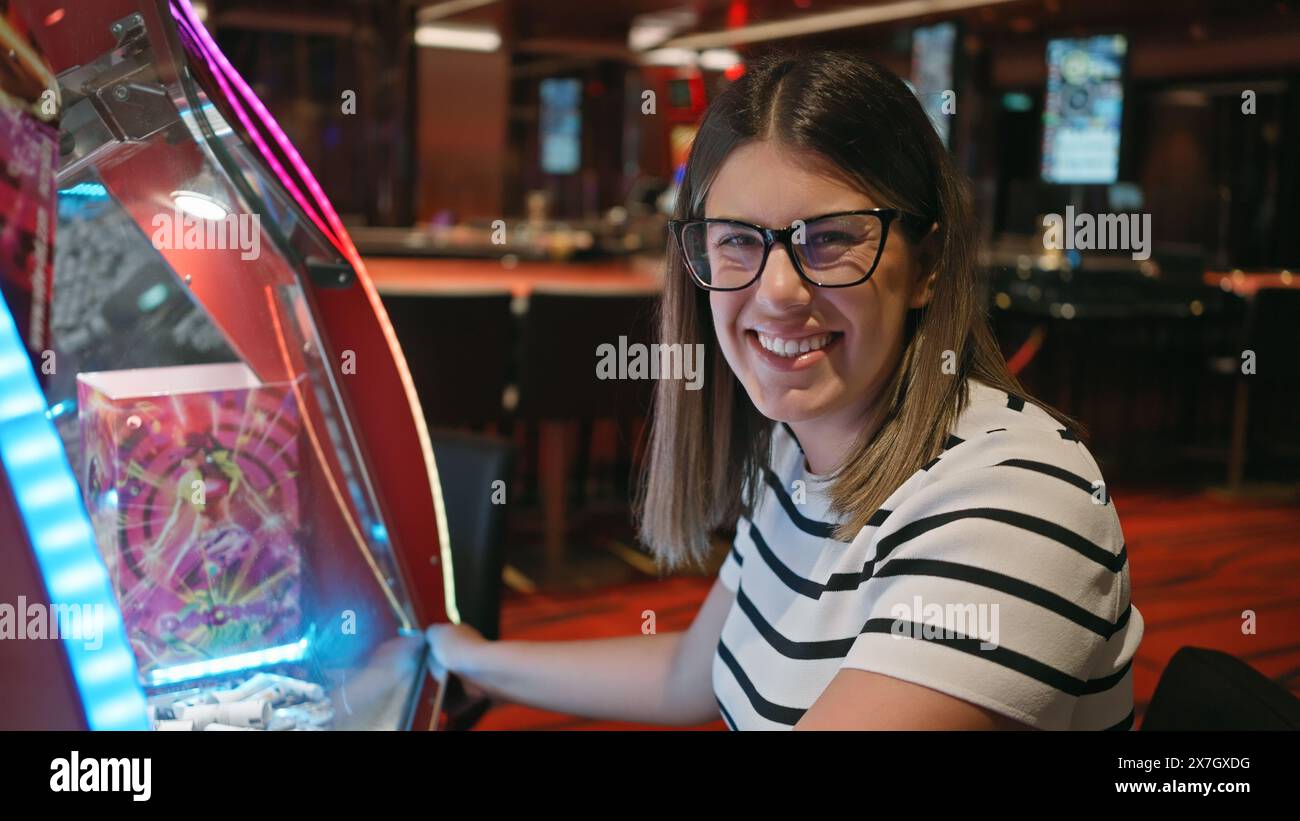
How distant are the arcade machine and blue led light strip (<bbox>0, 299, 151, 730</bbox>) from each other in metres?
0.03

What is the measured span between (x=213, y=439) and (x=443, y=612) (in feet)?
1.20

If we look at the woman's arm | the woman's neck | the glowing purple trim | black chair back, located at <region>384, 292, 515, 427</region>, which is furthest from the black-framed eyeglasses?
black chair back, located at <region>384, 292, 515, 427</region>

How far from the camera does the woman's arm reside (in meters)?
1.34

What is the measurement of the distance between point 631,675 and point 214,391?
0.65 meters

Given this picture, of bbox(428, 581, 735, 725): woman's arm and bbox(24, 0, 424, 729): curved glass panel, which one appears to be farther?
bbox(428, 581, 735, 725): woman's arm

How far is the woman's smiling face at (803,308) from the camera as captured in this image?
0.99 m

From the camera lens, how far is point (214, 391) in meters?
0.96

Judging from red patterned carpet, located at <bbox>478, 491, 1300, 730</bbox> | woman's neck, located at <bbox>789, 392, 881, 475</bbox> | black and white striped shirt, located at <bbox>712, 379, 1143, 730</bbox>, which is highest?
woman's neck, located at <bbox>789, 392, 881, 475</bbox>

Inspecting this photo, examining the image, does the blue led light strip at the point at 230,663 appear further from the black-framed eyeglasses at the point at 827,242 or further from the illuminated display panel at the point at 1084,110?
the illuminated display panel at the point at 1084,110

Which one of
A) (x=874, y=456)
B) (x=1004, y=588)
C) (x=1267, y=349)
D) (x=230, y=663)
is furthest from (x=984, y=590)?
(x=1267, y=349)

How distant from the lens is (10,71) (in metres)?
0.60

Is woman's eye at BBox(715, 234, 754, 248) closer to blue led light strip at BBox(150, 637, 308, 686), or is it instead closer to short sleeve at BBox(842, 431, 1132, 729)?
short sleeve at BBox(842, 431, 1132, 729)
